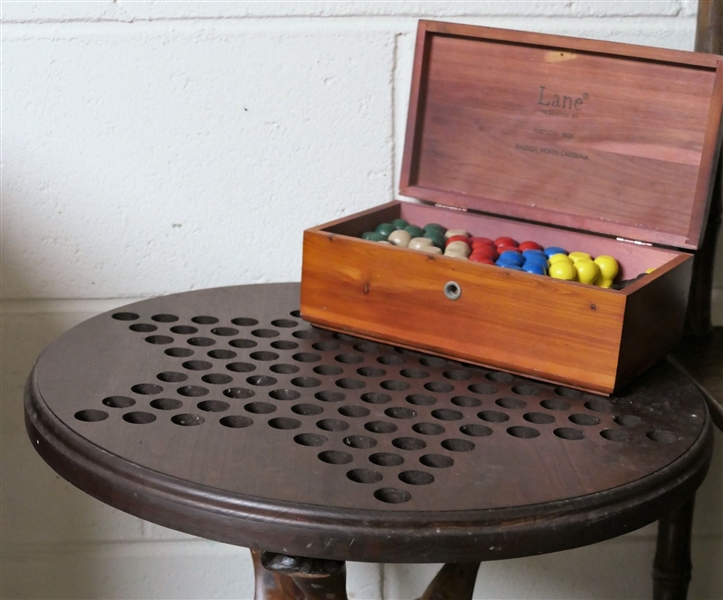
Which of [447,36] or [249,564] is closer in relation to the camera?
[447,36]

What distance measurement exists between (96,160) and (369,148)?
1.26 ft

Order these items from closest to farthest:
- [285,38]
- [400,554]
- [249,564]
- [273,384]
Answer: [400,554]
[273,384]
[285,38]
[249,564]

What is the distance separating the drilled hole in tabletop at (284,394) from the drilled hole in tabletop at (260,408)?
2cm

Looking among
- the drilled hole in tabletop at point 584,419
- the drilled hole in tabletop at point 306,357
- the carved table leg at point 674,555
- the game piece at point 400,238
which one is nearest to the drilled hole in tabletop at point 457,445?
the drilled hole in tabletop at point 584,419

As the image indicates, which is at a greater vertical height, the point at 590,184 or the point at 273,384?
the point at 590,184

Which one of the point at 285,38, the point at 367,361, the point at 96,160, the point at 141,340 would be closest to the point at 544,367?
the point at 367,361

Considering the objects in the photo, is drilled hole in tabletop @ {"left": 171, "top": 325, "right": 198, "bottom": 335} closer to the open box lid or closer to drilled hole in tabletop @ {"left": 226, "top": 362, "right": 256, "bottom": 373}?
drilled hole in tabletop @ {"left": 226, "top": 362, "right": 256, "bottom": 373}

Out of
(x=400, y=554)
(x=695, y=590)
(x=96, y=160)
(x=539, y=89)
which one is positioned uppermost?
(x=539, y=89)

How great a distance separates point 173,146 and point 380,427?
64cm

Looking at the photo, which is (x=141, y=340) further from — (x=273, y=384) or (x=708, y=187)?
(x=708, y=187)

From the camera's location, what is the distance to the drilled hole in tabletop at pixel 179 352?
916 mm

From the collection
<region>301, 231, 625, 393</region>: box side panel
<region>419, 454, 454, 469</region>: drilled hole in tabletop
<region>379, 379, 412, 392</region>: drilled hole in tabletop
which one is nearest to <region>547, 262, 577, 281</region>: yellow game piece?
<region>301, 231, 625, 393</region>: box side panel

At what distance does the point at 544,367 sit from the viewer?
86 centimetres

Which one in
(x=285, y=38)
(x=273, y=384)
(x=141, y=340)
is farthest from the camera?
(x=285, y=38)
